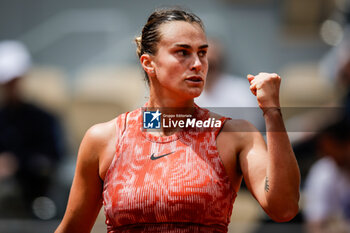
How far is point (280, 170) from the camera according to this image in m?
1.93

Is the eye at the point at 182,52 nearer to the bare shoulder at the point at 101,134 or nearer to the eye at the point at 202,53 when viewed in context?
the eye at the point at 202,53

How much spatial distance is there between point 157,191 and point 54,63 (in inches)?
232

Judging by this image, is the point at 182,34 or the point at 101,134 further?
the point at 101,134

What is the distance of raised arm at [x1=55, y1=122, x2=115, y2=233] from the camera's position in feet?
7.44

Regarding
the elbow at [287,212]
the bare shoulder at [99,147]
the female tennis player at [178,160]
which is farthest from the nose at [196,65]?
the elbow at [287,212]

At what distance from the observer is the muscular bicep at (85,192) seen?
2275 mm

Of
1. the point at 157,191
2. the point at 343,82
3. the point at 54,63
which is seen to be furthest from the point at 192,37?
the point at 54,63

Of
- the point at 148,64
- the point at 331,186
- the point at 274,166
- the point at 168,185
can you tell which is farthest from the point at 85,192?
the point at 331,186

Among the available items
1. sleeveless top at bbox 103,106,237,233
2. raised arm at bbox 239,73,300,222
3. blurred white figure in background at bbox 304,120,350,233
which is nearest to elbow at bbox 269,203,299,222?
raised arm at bbox 239,73,300,222

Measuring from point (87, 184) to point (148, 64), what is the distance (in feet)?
1.68

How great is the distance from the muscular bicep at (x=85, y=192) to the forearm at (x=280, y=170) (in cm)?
68

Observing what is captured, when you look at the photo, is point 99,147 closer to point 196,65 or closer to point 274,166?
point 196,65

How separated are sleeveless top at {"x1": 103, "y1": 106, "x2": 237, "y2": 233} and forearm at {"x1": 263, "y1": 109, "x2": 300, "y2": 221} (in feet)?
0.65

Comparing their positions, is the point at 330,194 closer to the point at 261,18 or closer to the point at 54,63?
the point at 261,18
